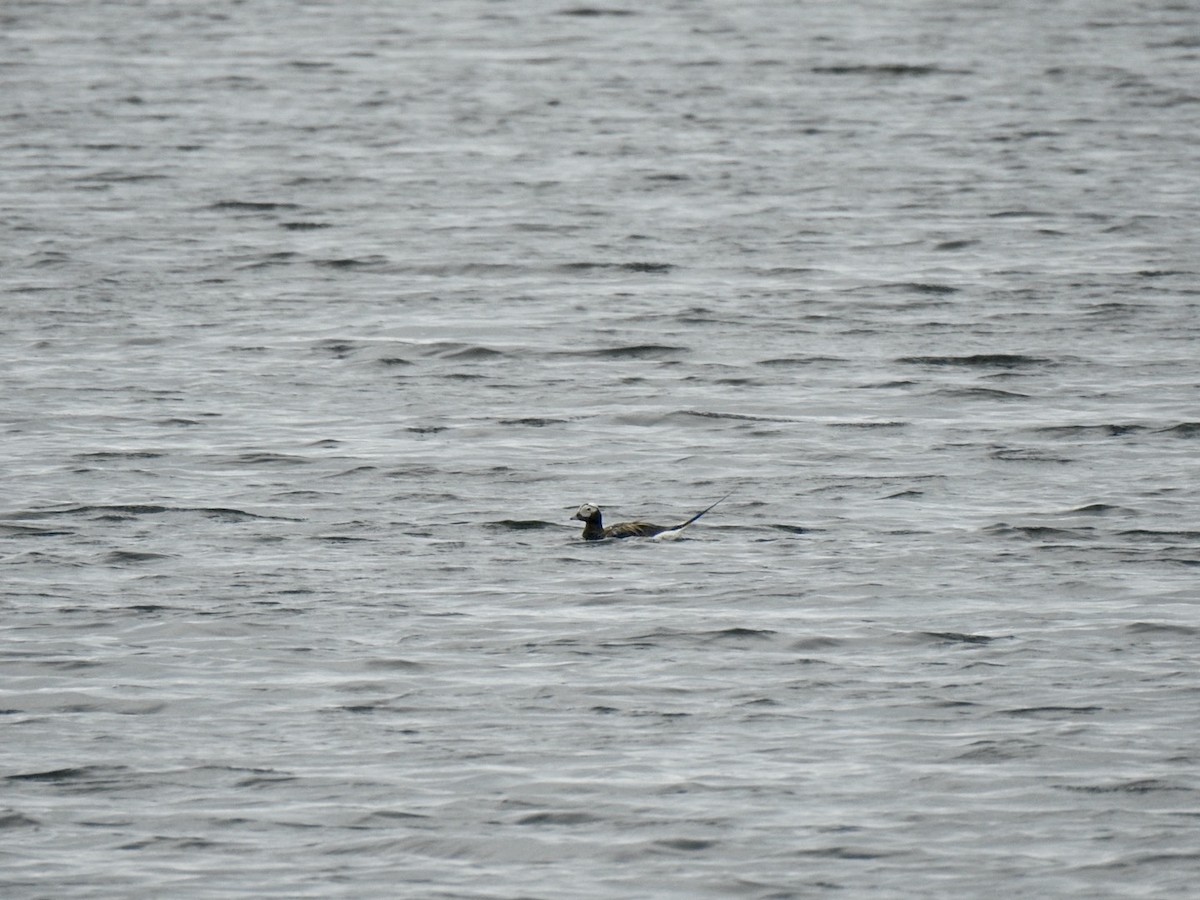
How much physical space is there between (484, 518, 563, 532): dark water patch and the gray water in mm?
121

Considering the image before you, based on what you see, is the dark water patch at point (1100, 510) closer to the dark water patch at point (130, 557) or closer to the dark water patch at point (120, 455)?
the dark water patch at point (130, 557)

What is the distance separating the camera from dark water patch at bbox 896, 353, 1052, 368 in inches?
931

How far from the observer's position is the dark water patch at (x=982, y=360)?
23.7 meters

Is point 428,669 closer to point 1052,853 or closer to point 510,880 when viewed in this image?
point 510,880

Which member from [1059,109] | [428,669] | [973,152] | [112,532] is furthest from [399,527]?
[1059,109]

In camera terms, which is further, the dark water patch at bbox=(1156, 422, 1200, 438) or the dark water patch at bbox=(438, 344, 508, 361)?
the dark water patch at bbox=(438, 344, 508, 361)

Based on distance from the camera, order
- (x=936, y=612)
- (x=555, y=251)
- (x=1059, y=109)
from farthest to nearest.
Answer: (x=1059, y=109) < (x=555, y=251) < (x=936, y=612)

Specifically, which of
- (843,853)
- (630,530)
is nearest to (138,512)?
(630,530)

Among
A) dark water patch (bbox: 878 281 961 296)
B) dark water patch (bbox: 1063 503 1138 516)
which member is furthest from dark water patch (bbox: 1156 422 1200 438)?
dark water patch (bbox: 878 281 961 296)

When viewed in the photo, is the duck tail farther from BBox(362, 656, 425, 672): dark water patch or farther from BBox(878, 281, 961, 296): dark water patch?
BBox(878, 281, 961, 296): dark water patch

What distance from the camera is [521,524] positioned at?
17812mm

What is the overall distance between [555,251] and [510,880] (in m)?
19.0

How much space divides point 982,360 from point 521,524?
7616 mm

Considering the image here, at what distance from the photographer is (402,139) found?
3875 centimetres
